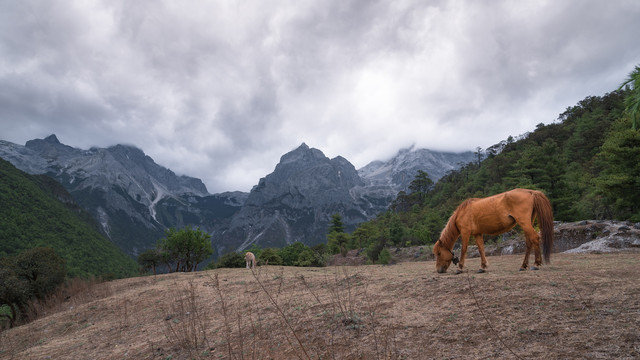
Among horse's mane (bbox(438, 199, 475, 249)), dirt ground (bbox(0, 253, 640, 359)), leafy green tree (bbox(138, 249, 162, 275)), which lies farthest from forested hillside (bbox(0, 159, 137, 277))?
horse's mane (bbox(438, 199, 475, 249))

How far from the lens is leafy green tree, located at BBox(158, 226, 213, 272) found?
29.8 metres

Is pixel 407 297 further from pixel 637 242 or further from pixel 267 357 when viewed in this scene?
pixel 637 242

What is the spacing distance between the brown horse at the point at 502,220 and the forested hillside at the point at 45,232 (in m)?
70.5

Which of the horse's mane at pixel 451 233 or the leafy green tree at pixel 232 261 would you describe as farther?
the leafy green tree at pixel 232 261

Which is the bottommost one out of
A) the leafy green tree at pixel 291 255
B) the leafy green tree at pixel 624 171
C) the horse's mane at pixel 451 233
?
the leafy green tree at pixel 291 255

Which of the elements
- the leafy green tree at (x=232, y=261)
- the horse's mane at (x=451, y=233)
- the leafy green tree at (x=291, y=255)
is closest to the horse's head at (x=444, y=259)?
the horse's mane at (x=451, y=233)

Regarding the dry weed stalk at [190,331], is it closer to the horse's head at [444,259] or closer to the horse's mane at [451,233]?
the horse's head at [444,259]

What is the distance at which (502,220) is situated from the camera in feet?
24.0

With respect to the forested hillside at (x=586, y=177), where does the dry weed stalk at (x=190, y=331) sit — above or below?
below

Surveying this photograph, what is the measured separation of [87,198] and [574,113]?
253 meters

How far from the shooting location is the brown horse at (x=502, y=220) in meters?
6.88

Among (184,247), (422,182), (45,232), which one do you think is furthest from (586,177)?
(45,232)

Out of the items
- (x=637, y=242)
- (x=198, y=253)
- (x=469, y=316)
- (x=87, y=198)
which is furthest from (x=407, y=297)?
(x=87, y=198)

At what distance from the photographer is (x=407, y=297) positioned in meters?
6.02
